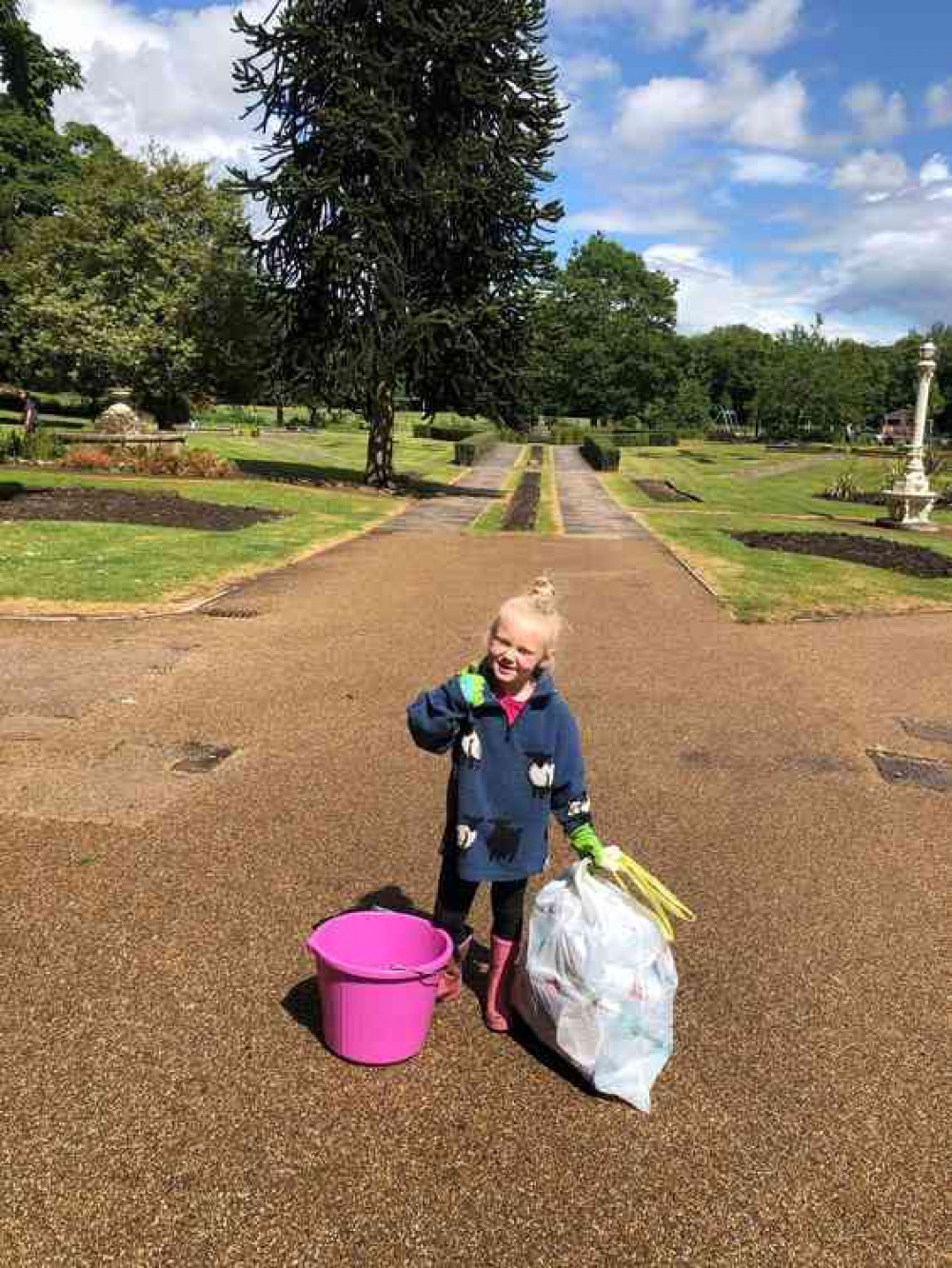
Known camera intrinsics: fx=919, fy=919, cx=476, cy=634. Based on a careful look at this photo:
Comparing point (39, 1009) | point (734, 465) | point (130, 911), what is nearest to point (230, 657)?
point (130, 911)

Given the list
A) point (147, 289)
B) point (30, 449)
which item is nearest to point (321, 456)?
point (147, 289)

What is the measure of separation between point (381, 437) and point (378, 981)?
24.4m

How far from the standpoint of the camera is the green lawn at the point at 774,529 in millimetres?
12289

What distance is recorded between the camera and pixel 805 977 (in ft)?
12.7

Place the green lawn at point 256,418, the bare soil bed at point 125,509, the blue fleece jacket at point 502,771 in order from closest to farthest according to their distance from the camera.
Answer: the blue fleece jacket at point 502,771, the bare soil bed at point 125,509, the green lawn at point 256,418

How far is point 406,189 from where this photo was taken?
75.4 feet

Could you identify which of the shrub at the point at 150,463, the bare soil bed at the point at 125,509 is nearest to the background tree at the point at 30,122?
the shrub at the point at 150,463

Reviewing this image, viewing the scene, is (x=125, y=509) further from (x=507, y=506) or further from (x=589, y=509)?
(x=589, y=509)

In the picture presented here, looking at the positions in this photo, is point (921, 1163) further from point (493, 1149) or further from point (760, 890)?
point (760, 890)

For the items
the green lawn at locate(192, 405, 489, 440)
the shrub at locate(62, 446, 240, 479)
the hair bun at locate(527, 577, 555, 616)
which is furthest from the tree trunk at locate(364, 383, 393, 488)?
the green lawn at locate(192, 405, 489, 440)

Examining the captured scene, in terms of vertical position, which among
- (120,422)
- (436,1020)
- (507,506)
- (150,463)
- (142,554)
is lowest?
(436,1020)

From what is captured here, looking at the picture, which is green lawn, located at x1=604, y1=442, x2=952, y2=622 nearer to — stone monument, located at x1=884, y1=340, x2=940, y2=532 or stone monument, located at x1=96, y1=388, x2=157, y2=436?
stone monument, located at x1=884, y1=340, x2=940, y2=532

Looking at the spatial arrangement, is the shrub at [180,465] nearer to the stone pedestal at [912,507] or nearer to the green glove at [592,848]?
A: the stone pedestal at [912,507]

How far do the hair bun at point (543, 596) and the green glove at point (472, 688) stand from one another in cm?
33
